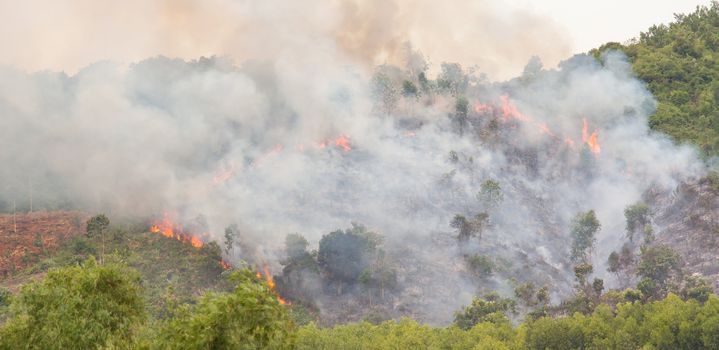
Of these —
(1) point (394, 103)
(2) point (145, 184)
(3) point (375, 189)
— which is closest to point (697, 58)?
(1) point (394, 103)

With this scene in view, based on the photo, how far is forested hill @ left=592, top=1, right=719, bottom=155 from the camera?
13788 cm

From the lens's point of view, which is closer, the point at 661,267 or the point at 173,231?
the point at 661,267

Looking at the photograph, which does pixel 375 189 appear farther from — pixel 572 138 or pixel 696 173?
pixel 696 173

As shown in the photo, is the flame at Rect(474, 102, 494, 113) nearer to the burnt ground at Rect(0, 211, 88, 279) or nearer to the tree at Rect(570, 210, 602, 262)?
the tree at Rect(570, 210, 602, 262)

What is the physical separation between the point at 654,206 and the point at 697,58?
6848 cm

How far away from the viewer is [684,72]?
532 feet

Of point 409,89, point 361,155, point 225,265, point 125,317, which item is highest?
point 409,89

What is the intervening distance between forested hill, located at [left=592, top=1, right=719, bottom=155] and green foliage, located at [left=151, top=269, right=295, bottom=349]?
395 ft

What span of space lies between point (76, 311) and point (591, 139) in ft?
453

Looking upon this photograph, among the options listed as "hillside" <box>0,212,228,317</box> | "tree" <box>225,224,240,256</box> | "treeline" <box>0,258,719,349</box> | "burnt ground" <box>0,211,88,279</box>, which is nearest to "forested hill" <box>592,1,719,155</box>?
"tree" <box>225,224,240,256</box>

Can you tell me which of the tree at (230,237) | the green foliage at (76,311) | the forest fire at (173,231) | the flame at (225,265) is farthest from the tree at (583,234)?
the green foliage at (76,311)

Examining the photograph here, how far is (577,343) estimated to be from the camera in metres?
69.6

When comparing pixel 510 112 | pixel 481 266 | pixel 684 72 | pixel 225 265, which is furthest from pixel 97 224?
pixel 684 72

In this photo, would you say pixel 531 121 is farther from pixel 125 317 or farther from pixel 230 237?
pixel 125 317
